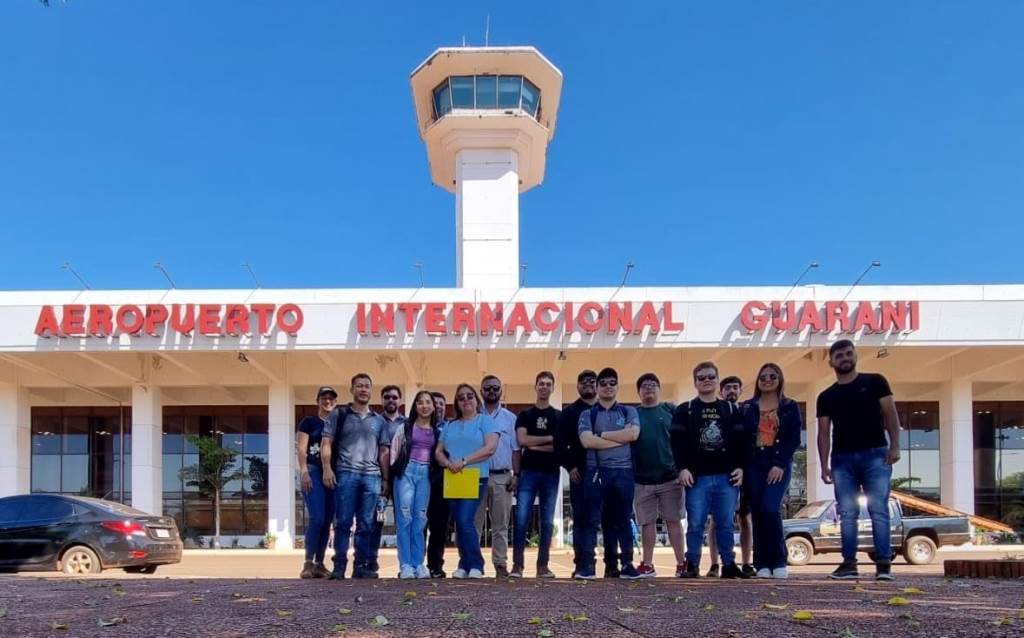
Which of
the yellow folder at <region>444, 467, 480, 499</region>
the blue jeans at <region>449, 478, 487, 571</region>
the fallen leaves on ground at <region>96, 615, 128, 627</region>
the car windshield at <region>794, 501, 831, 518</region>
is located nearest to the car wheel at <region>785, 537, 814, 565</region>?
the car windshield at <region>794, 501, 831, 518</region>

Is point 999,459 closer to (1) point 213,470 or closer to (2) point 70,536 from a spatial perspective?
(1) point 213,470

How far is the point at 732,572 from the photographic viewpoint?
817 centimetres

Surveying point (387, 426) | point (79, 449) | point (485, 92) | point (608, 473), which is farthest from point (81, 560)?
point (485, 92)

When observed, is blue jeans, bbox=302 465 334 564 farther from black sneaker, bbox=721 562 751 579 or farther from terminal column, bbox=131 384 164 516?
terminal column, bbox=131 384 164 516

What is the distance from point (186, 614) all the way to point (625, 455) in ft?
12.9

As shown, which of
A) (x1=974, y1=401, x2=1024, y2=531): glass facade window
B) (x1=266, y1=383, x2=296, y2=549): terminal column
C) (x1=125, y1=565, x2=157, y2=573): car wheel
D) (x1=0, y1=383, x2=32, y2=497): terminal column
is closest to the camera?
(x1=125, y1=565, x2=157, y2=573): car wheel

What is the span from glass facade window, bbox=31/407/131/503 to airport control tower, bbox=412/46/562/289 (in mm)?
12393

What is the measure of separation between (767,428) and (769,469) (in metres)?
0.34

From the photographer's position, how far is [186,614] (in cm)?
545

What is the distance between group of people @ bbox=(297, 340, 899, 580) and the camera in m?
7.93

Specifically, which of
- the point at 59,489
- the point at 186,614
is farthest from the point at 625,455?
the point at 59,489

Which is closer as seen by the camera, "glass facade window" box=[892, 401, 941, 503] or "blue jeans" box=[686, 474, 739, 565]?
"blue jeans" box=[686, 474, 739, 565]

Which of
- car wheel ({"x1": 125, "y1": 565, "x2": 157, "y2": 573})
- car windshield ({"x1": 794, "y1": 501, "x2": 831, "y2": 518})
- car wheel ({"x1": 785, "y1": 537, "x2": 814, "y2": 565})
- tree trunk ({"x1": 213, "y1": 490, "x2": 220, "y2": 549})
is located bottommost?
tree trunk ({"x1": 213, "y1": 490, "x2": 220, "y2": 549})

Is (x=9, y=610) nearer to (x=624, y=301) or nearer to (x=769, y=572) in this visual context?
(x=769, y=572)
